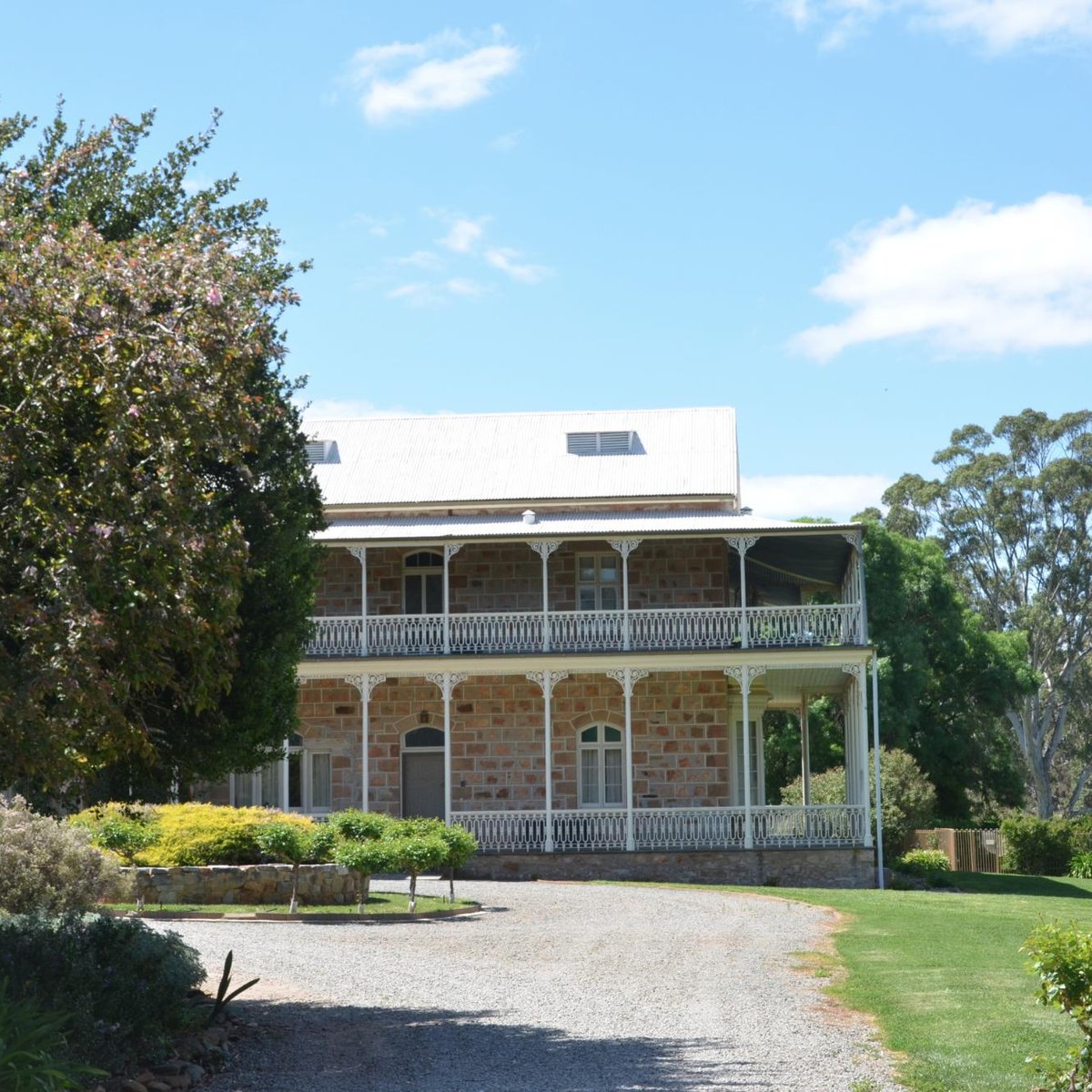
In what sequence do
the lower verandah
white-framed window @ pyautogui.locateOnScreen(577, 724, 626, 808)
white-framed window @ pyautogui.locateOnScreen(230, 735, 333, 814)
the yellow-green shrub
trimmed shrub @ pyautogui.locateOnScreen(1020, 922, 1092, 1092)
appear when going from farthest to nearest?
1. white-framed window @ pyautogui.locateOnScreen(230, 735, 333, 814)
2. white-framed window @ pyautogui.locateOnScreen(577, 724, 626, 808)
3. the lower verandah
4. the yellow-green shrub
5. trimmed shrub @ pyautogui.locateOnScreen(1020, 922, 1092, 1092)

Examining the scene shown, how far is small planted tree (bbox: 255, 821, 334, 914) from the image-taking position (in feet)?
59.0

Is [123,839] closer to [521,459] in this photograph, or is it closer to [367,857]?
[367,857]

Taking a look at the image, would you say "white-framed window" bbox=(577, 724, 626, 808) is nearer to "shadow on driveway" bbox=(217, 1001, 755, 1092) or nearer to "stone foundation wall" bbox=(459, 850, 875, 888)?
"stone foundation wall" bbox=(459, 850, 875, 888)

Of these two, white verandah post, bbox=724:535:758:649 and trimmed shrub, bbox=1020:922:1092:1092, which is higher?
white verandah post, bbox=724:535:758:649

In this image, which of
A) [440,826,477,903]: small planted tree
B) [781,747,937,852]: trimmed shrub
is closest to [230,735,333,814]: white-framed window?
[440,826,477,903]: small planted tree

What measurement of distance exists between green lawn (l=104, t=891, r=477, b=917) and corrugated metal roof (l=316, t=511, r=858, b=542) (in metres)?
8.10

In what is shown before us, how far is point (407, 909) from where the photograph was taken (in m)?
18.0

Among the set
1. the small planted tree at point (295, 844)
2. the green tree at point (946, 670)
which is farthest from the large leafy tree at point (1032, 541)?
the small planted tree at point (295, 844)

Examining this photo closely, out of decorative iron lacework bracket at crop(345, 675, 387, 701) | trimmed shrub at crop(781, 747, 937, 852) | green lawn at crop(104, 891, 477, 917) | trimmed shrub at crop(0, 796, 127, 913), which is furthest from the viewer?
trimmed shrub at crop(781, 747, 937, 852)

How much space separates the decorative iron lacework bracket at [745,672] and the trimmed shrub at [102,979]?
1625cm

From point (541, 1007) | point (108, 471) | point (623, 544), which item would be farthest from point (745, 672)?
point (108, 471)

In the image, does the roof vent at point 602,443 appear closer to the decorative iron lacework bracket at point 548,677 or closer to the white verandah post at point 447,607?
the white verandah post at point 447,607

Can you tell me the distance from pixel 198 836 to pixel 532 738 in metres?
9.73

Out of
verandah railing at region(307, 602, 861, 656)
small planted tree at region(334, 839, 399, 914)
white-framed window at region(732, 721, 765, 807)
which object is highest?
verandah railing at region(307, 602, 861, 656)
